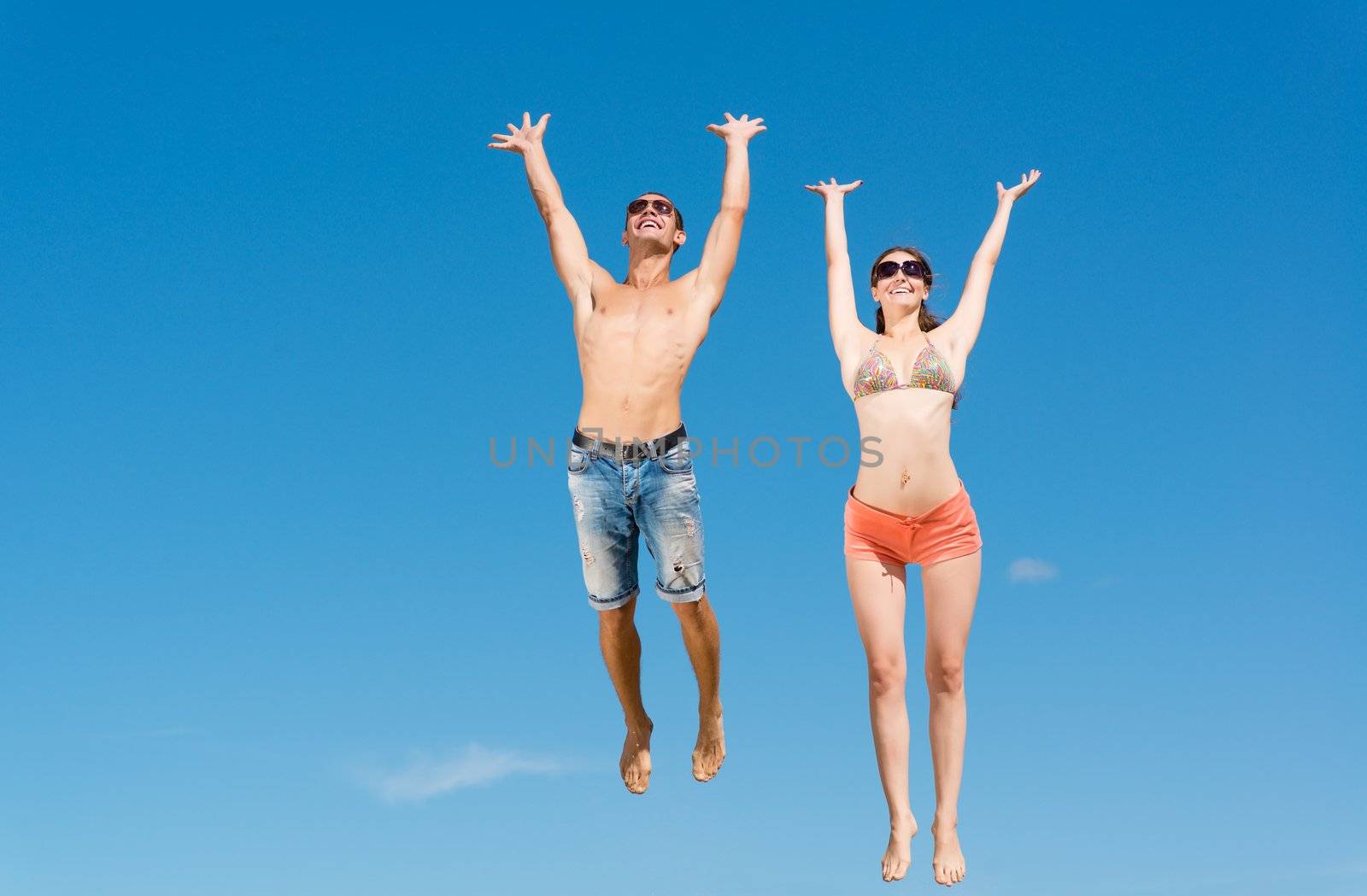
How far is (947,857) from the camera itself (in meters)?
11.1

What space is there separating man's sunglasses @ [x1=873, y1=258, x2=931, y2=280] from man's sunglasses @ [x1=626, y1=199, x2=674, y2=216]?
202 cm

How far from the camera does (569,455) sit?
11.9 m

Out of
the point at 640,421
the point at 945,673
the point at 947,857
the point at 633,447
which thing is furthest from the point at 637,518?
the point at 947,857

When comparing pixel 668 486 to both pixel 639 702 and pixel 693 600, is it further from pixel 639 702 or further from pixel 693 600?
pixel 639 702

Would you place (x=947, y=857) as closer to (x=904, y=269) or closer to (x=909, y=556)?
(x=909, y=556)

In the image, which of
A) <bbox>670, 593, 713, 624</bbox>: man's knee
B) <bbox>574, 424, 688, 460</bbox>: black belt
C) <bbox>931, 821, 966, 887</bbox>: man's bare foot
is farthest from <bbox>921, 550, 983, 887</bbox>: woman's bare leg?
<bbox>574, 424, 688, 460</bbox>: black belt

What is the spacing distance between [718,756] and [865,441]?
3.45 meters

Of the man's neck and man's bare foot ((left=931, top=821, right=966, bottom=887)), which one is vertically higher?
the man's neck

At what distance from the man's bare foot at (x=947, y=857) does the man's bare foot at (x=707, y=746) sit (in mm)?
2344

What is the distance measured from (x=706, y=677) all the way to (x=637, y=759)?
106 centimetres

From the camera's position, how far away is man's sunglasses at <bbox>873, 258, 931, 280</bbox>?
11867 mm

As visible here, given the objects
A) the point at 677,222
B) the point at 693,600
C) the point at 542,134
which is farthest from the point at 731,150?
the point at 693,600

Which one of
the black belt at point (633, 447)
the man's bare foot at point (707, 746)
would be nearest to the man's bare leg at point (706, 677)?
the man's bare foot at point (707, 746)

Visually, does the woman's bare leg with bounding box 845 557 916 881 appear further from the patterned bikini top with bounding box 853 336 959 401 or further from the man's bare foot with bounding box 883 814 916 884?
the patterned bikini top with bounding box 853 336 959 401
